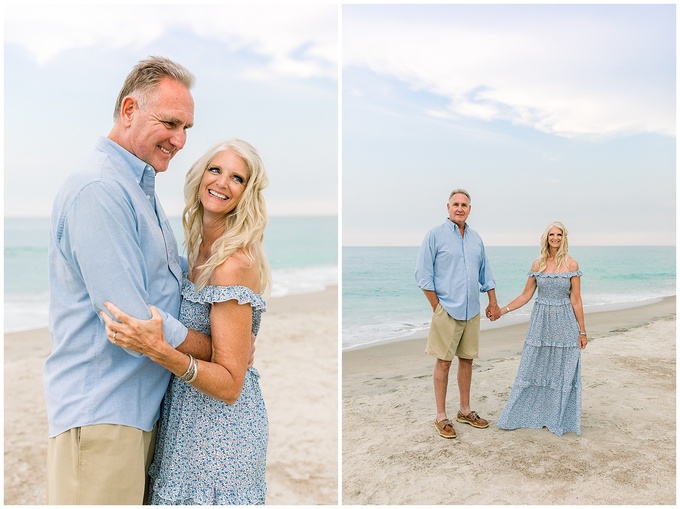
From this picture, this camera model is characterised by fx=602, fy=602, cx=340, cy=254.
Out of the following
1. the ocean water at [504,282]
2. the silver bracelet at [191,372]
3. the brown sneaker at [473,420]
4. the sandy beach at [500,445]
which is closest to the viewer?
the silver bracelet at [191,372]

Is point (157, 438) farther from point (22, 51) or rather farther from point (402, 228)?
point (22, 51)

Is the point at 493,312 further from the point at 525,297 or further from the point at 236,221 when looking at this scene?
the point at 236,221

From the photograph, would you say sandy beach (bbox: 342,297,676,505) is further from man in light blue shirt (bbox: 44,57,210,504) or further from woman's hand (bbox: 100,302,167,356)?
woman's hand (bbox: 100,302,167,356)

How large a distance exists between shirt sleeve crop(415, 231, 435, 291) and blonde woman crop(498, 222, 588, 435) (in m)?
0.57

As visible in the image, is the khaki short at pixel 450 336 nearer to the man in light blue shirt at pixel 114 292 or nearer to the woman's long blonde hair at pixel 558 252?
the woman's long blonde hair at pixel 558 252

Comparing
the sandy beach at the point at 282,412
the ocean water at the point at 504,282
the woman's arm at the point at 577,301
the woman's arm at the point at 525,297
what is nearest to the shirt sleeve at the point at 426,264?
the woman's arm at the point at 525,297

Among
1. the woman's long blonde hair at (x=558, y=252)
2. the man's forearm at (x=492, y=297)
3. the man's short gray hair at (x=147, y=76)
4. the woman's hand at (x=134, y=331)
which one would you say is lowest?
the man's forearm at (x=492, y=297)

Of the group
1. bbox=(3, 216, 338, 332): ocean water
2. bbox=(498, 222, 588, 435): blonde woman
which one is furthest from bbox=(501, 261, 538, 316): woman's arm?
bbox=(3, 216, 338, 332): ocean water

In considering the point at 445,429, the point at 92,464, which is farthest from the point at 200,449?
the point at 445,429

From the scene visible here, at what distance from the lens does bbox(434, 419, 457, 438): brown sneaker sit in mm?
4117

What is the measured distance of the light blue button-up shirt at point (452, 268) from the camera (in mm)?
4070

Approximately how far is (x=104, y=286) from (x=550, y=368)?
343cm

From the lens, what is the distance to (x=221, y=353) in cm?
170

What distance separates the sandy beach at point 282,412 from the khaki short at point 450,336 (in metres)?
1.12
